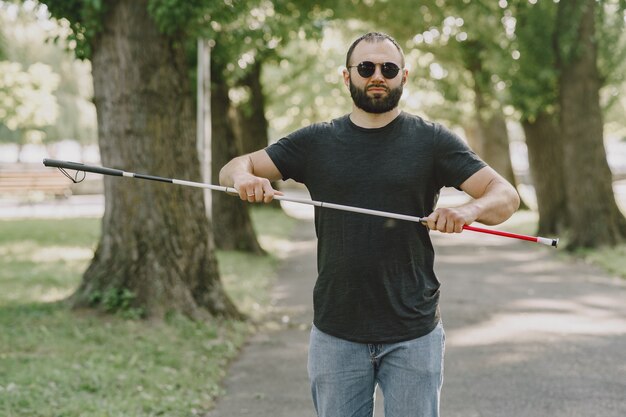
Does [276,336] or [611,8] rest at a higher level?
[611,8]

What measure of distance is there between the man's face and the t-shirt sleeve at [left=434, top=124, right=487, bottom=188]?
24 centimetres

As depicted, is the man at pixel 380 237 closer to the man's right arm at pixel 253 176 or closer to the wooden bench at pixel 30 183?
the man's right arm at pixel 253 176

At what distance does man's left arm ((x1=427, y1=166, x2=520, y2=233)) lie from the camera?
3098 mm

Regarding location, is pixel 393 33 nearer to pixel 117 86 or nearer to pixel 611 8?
pixel 611 8

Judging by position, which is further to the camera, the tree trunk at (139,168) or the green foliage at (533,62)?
the green foliage at (533,62)

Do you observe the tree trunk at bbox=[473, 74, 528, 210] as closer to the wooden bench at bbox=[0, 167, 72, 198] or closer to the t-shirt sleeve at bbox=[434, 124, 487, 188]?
the wooden bench at bbox=[0, 167, 72, 198]

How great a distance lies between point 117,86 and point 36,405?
11.5ft

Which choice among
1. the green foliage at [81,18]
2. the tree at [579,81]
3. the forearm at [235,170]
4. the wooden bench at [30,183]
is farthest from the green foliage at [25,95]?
the forearm at [235,170]

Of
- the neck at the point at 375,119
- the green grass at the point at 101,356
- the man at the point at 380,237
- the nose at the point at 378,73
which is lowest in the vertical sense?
the green grass at the point at 101,356

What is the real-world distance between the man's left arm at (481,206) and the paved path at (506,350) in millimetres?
2619

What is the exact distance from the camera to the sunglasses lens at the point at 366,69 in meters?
3.37

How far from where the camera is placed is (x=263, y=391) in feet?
20.3

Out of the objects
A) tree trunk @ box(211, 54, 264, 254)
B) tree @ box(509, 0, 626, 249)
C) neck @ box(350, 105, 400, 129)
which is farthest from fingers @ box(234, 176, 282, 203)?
tree @ box(509, 0, 626, 249)

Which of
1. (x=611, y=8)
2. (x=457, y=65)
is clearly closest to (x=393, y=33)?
(x=457, y=65)
